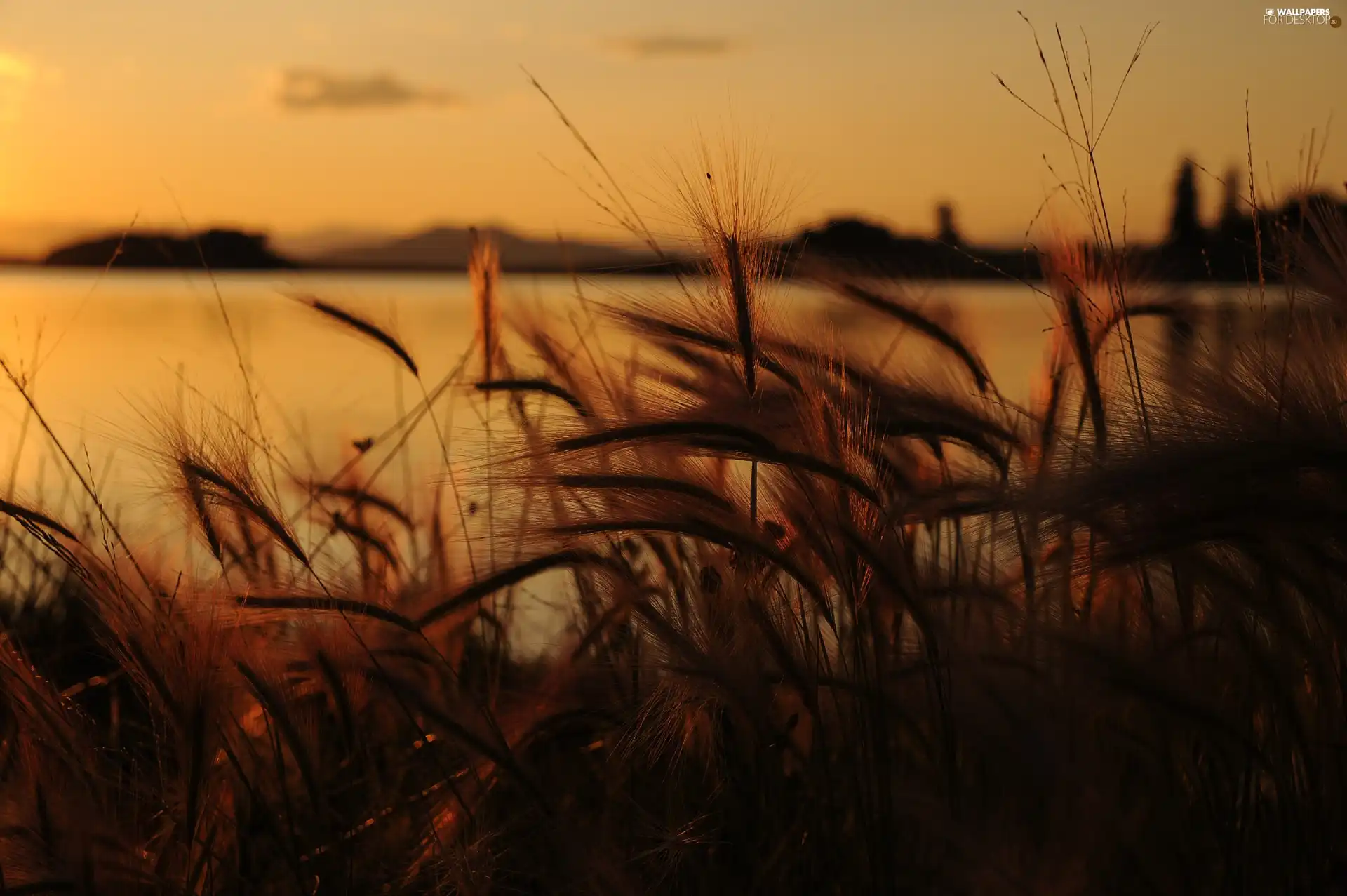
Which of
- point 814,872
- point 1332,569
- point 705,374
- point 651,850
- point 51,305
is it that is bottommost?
point 814,872

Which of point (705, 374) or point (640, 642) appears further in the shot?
point (640, 642)

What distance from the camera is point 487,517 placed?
1.74 meters

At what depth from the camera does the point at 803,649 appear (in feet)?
5.38

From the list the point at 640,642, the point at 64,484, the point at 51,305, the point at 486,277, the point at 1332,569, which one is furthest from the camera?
the point at 64,484

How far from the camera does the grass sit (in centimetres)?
140

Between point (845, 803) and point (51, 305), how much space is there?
6.01 ft

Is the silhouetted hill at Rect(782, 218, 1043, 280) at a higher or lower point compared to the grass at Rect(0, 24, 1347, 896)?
higher

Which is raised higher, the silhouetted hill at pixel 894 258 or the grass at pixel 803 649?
the silhouetted hill at pixel 894 258

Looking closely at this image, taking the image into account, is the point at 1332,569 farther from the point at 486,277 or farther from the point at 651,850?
the point at 486,277

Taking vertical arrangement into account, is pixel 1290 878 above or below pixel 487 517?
below

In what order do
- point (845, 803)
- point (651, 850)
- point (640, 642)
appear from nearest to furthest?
point (651, 850)
point (845, 803)
point (640, 642)

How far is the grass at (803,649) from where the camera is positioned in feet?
4.60

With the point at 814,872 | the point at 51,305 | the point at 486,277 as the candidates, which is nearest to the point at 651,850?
the point at 814,872

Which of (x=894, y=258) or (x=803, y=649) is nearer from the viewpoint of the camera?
(x=803, y=649)
